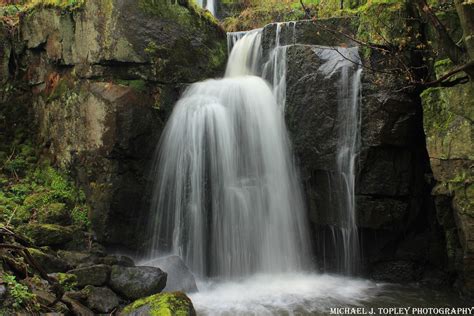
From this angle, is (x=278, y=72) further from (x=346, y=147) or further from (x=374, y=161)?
(x=374, y=161)

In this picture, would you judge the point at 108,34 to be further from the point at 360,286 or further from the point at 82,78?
the point at 360,286

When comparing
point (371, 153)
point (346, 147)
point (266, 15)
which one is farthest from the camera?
point (266, 15)

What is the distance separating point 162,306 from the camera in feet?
16.5

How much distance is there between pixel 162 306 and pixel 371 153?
4.30 m

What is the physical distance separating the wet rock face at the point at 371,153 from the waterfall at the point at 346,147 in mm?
88

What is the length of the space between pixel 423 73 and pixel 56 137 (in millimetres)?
7580

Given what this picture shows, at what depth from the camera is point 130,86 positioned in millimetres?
8188

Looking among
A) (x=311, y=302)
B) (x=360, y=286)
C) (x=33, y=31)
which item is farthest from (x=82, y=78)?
(x=360, y=286)

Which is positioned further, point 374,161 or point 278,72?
point 278,72

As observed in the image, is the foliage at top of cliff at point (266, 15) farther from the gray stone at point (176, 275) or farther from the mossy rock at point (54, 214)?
the gray stone at point (176, 275)

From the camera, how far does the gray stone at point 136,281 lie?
19.0ft

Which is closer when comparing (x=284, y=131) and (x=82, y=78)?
(x=284, y=131)

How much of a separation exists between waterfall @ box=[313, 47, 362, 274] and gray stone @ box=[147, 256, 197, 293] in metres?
2.83

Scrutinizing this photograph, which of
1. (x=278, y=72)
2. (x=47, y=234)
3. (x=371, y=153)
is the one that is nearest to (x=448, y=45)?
(x=371, y=153)
